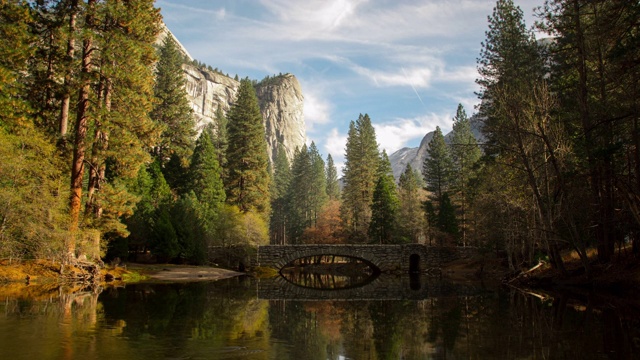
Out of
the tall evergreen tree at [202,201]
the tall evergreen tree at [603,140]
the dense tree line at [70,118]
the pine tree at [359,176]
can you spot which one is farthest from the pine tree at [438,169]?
the dense tree line at [70,118]

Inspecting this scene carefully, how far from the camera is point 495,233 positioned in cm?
3272

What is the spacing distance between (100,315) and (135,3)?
16599 mm

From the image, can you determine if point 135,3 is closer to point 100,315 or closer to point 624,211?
point 100,315

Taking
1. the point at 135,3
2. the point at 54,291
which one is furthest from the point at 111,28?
the point at 54,291

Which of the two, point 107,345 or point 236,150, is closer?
point 107,345

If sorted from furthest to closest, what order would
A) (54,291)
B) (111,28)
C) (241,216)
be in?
(241,216), (111,28), (54,291)

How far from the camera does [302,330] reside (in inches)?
413

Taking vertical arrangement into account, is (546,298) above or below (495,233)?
below

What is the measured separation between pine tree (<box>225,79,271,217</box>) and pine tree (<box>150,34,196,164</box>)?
5196mm

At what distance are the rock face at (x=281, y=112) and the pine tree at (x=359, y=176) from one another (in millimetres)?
105829

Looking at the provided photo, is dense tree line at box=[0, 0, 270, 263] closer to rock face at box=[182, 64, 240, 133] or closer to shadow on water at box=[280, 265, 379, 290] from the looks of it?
shadow on water at box=[280, 265, 379, 290]

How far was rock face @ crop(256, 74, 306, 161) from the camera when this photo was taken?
176000mm

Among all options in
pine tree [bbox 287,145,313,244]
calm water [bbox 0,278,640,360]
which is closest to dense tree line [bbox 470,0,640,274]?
calm water [bbox 0,278,640,360]

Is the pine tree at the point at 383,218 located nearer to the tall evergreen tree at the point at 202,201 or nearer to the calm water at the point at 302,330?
the tall evergreen tree at the point at 202,201
